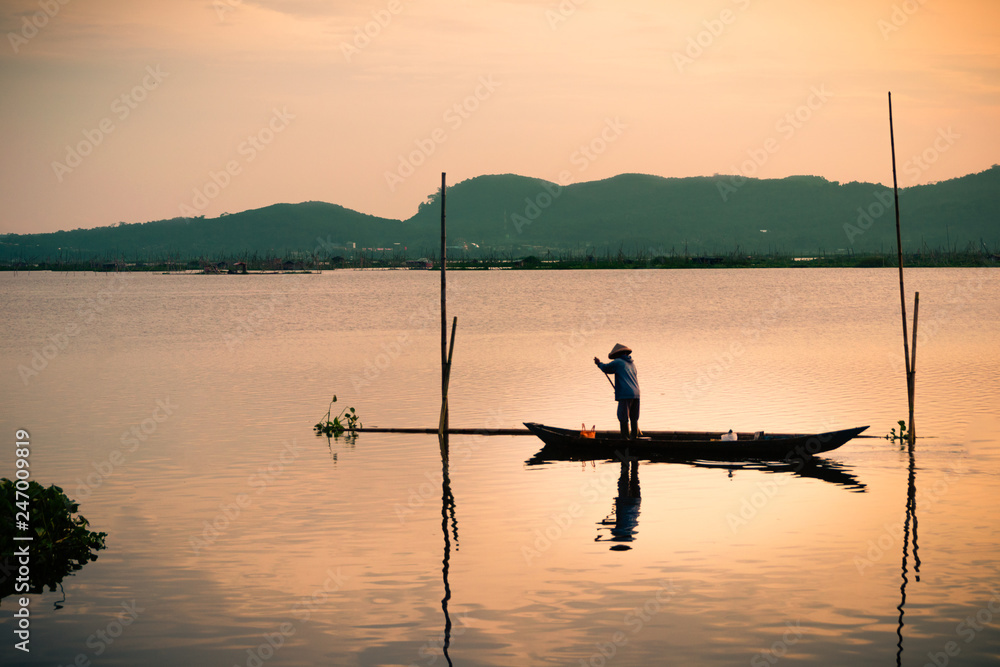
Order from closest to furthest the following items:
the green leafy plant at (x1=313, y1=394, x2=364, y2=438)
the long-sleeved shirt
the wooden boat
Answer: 1. the wooden boat
2. the long-sleeved shirt
3. the green leafy plant at (x1=313, y1=394, x2=364, y2=438)

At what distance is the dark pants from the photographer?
844 inches

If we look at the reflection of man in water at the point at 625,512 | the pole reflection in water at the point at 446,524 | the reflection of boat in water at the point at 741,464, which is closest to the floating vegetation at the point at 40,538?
the pole reflection in water at the point at 446,524

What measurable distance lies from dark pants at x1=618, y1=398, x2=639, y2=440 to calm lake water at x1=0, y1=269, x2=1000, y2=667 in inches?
30.9

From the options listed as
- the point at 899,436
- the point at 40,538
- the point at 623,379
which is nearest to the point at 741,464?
the point at 623,379

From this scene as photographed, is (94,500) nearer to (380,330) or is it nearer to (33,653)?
(33,653)

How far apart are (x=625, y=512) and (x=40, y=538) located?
8978 mm

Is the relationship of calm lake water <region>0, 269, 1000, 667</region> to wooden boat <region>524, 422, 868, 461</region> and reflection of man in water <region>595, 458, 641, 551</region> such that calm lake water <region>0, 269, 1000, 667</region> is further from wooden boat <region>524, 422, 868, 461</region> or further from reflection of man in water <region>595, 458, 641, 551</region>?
wooden boat <region>524, 422, 868, 461</region>

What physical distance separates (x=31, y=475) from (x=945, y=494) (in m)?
17.8

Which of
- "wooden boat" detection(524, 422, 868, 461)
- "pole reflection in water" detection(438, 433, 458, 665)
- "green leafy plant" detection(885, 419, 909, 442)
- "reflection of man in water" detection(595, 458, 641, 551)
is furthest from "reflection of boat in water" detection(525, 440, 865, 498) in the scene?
"green leafy plant" detection(885, 419, 909, 442)

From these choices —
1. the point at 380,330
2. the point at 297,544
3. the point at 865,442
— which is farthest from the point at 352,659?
the point at 380,330

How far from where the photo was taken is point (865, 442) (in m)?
23.8

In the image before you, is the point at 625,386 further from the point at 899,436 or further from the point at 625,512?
the point at 899,436

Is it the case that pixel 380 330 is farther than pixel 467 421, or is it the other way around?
pixel 380 330

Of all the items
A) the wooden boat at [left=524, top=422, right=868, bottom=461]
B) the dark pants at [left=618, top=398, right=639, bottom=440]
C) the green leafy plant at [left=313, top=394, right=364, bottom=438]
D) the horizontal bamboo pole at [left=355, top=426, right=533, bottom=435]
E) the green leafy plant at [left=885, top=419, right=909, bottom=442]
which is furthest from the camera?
the green leafy plant at [left=313, top=394, right=364, bottom=438]
